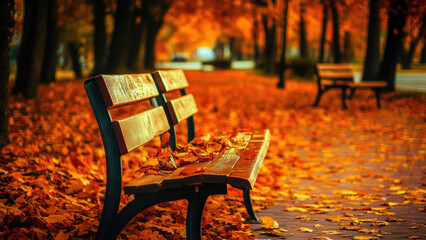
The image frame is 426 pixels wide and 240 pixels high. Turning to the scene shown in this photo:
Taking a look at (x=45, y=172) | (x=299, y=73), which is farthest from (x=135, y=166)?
(x=299, y=73)

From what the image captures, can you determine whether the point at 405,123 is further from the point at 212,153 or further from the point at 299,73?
the point at 299,73

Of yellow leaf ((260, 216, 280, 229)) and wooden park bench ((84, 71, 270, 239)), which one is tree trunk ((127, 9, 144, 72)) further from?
wooden park bench ((84, 71, 270, 239))

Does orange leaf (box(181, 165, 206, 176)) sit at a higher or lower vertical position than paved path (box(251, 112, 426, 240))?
higher

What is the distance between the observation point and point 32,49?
37.8 ft

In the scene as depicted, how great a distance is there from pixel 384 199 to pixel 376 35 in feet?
44.4

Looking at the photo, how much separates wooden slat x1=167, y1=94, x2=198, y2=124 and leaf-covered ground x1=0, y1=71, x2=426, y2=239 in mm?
Answer: 572

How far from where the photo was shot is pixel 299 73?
89.7 ft

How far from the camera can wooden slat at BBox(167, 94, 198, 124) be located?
404cm

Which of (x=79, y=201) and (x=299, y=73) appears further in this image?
(x=299, y=73)

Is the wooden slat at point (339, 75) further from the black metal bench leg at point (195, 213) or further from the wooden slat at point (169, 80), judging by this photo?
the black metal bench leg at point (195, 213)

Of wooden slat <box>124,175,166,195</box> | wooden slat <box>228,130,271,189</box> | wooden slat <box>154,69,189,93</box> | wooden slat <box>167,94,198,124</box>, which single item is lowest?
wooden slat <box>124,175,166,195</box>

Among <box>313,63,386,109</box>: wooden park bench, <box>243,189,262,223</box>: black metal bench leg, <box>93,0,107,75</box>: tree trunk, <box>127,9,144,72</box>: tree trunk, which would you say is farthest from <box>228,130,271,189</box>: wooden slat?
<box>127,9,144,72</box>: tree trunk

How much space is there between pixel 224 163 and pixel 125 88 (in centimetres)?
77

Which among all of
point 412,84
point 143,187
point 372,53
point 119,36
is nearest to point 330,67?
point 372,53
